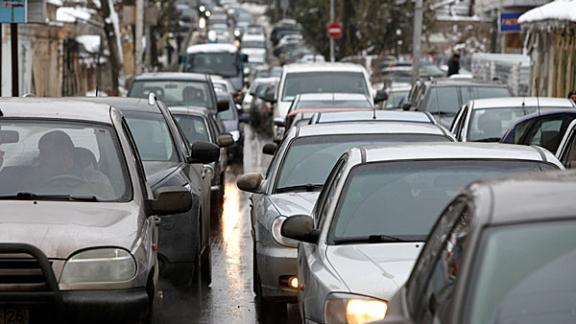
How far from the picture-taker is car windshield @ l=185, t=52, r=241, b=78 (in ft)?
151

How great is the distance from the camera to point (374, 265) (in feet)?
23.1

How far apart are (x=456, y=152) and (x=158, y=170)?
14.3 feet

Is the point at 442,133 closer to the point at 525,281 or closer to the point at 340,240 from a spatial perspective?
the point at 340,240

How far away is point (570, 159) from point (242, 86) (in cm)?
3536

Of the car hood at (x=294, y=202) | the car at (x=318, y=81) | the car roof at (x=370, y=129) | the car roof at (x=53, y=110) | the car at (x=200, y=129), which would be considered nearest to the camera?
the car roof at (x=53, y=110)

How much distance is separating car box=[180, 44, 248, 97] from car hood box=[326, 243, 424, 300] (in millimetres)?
38210

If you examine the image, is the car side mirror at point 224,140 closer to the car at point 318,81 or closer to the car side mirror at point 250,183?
the car side mirror at point 250,183

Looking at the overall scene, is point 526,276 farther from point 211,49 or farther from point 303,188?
point 211,49

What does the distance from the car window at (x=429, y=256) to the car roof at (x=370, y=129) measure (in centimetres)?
609

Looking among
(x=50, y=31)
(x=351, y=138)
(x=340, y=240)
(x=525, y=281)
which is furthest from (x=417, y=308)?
(x=50, y=31)

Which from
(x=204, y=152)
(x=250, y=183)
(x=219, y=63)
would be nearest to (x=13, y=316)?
(x=250, y=183)

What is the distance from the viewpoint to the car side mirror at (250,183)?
11516 mm

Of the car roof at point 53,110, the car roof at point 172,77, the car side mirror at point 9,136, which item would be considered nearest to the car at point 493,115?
the car roof at point 172,77

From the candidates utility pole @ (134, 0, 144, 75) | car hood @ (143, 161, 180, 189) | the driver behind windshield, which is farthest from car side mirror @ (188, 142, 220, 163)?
utility pole @ (134, 0, 144, 75)
